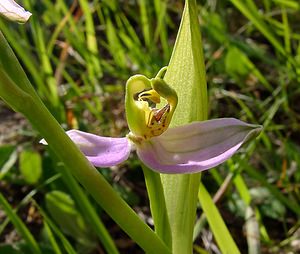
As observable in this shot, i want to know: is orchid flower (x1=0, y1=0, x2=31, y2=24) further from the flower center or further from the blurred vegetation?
the blurred vegetation

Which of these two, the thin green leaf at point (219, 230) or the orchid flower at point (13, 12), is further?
the thin green leaf at point (219, 230)

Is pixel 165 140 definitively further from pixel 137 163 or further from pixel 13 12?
pixel 137 163

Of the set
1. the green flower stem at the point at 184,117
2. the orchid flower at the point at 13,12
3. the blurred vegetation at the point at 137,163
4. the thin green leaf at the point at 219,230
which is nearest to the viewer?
the orchid flower at the point at 13,12

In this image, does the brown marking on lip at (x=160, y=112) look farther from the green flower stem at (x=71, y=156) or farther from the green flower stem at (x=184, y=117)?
the green flower stem at (x=71, y=156)

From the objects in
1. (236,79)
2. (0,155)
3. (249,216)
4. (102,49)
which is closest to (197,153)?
(249,216)

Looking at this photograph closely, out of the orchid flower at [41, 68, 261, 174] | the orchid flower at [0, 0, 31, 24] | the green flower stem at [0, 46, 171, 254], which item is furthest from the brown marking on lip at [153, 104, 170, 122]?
the orchid flower at [0, 0, 31, 24]

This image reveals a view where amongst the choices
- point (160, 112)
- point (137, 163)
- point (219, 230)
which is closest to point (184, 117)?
point (160, 112)

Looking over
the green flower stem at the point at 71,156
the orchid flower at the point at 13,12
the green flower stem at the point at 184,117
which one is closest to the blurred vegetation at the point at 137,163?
the green flower stem at the point at 184,117
